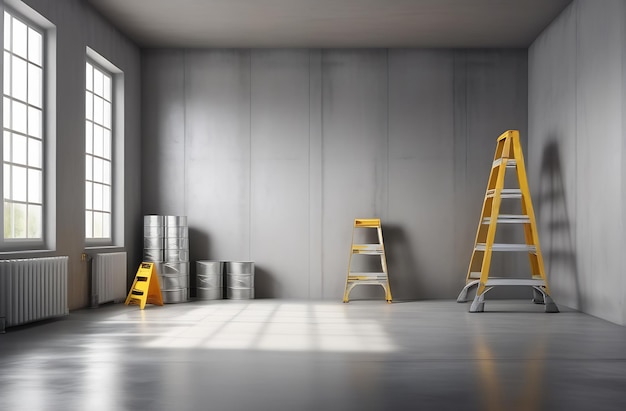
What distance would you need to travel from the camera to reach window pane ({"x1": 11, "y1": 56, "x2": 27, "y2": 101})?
19.4 feet

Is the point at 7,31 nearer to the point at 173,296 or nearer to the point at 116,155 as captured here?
the point at 116,155

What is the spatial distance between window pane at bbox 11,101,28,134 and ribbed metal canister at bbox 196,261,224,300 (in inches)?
118

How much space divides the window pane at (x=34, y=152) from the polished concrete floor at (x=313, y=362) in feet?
4.74

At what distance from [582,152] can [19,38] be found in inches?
215

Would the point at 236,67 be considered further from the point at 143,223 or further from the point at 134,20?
the point at 143,223

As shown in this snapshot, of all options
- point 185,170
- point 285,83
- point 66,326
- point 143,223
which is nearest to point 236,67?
point 285,83

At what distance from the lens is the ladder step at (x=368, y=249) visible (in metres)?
8.21

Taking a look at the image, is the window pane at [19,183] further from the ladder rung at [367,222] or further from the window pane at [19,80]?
the ladder rung at [367,222]

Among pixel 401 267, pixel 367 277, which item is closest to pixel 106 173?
pixel 367 277

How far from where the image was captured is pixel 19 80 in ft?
19.6

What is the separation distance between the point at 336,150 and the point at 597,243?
138 inches

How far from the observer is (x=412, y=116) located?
346 inches

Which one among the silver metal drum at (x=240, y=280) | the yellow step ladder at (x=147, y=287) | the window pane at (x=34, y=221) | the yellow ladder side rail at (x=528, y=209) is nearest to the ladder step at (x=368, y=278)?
the silver metal drum at (x=240, y=280)

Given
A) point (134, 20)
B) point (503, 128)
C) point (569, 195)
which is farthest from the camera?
point (503, 128)
